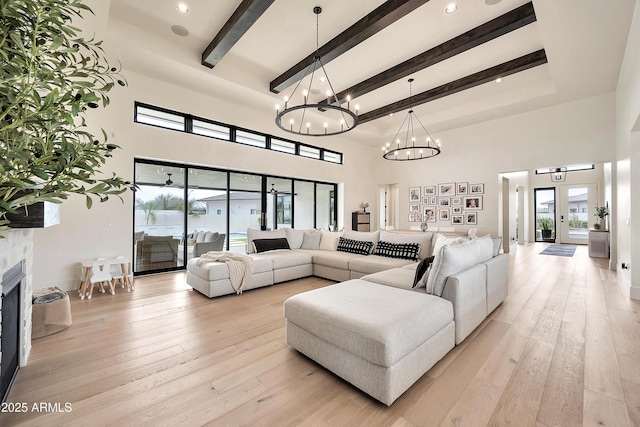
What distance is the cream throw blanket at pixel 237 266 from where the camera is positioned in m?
3.93

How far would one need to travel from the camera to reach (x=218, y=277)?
380 cm

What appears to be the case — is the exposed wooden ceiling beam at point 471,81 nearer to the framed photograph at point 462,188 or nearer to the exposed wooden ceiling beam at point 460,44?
the exposed wooden ceiling beam at point 460,44

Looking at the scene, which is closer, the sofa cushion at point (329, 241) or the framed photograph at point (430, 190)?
the sofa cushion at point (329, 241)

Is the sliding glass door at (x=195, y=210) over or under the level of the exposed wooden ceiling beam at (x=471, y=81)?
under

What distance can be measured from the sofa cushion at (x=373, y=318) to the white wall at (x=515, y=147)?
5.98 metres

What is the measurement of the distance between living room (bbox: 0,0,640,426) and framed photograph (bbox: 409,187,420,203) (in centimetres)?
13

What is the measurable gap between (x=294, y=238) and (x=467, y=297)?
369 centimetres

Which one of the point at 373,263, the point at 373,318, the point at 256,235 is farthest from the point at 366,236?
the point at 373,318

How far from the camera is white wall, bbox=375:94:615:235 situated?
220 inches

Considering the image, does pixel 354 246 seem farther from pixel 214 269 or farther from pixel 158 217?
pixel 158 217

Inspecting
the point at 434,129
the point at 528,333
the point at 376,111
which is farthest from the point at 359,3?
the point at 434,129

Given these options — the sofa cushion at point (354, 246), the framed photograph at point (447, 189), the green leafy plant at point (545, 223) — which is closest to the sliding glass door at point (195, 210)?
the sofa cushion at point (354, 246)

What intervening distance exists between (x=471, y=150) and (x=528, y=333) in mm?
5898

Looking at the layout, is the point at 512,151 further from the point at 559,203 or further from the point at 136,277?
the point at 136,277
